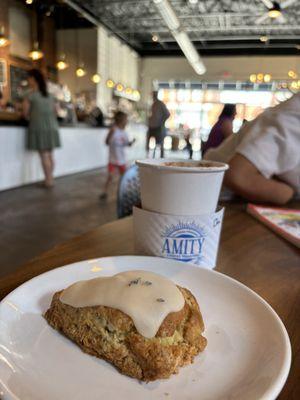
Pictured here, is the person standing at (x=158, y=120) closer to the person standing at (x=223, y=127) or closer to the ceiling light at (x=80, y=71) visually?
the ceiling light at (x=80, y=71)

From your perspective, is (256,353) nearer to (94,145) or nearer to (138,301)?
(138,301)

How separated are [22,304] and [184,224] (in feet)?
0.97

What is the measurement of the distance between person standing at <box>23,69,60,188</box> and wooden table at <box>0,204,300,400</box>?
433 centimetres

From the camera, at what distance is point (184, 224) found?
597 mm

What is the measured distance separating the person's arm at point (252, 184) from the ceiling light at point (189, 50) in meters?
8.54

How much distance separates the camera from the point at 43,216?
3.63 m

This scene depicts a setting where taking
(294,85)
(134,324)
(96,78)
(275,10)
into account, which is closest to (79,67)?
(96,78)

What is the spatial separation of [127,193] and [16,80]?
27.7 ft

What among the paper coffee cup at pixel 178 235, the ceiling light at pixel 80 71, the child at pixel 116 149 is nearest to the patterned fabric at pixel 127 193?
the paper coffee cup at pixel 178 235

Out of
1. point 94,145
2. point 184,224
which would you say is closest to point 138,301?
point 184,224

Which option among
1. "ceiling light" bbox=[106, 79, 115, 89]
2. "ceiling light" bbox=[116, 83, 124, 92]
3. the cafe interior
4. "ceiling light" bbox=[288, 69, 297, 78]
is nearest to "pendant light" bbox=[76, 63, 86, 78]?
"ceiling light" bbox=[106, 79, 115, 89]

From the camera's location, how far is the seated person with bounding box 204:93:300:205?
1138mm

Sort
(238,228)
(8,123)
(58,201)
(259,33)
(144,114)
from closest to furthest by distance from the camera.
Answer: (238,228) → (58,201) → (8,123) → (259,33) → (144,114)

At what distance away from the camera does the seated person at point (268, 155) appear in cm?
114
